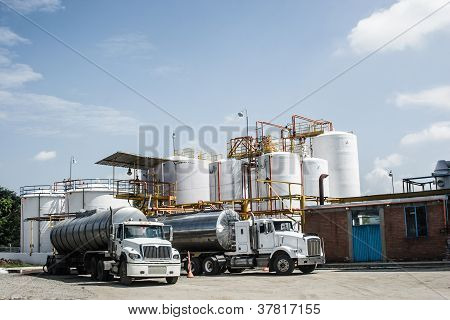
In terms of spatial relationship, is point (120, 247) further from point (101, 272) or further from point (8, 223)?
point (8, 223)

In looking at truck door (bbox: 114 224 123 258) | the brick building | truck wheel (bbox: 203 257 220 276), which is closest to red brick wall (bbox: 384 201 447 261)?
the brick building

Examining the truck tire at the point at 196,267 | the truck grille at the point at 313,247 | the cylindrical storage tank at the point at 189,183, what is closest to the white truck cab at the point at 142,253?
the truck tire at the point at 196,267

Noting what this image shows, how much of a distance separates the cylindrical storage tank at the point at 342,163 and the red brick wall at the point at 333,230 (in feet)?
33.8

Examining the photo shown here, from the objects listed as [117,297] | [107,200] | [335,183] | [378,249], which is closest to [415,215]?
[378,249]

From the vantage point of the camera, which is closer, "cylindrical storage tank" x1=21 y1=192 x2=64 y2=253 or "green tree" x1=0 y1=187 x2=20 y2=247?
"cylindrical storage tank" x1=21 y1=192 x2=64 y2=253

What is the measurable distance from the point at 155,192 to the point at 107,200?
389 inches

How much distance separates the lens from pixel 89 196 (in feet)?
167

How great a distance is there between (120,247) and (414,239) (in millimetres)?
18239

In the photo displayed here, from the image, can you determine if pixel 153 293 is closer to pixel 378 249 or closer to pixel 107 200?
pixel 378 249

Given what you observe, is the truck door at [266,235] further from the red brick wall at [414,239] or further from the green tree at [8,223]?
the green tree at [8,223]

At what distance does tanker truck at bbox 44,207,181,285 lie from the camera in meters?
20.7

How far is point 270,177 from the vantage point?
4116 cm

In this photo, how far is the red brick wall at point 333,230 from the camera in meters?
34.0

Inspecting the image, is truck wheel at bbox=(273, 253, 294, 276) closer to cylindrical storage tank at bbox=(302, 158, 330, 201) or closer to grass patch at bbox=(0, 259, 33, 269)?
cylindrical storage tank at bbox=(302, 158, 330, 201)
